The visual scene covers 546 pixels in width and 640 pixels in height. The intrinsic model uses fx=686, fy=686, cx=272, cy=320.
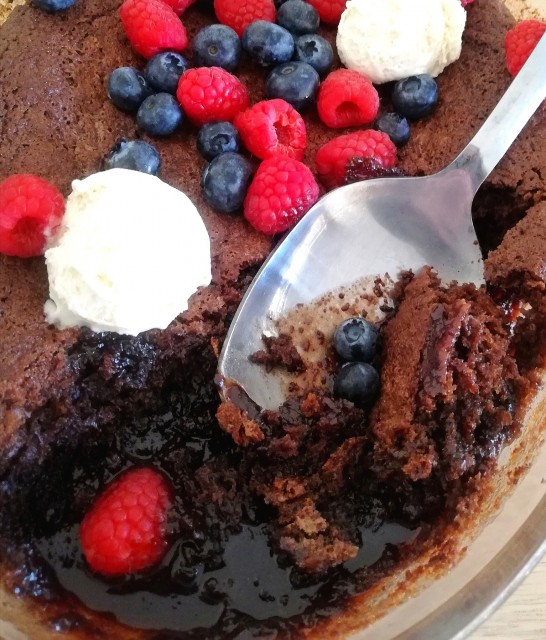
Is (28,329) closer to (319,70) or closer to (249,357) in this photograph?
(249,357)

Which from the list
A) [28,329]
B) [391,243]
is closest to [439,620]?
[391,243]

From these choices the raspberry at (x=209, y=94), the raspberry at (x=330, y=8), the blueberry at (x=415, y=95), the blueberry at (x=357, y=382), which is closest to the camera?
the blueberry at (x=357, y=382)

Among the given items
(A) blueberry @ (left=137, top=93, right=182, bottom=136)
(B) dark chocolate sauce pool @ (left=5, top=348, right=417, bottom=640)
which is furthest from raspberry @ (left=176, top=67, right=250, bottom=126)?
(B) dark chocolate sauce pool @ (left=5, top=348, right=417, bottom=640)

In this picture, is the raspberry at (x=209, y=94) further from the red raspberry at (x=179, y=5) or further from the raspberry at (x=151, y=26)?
the red raspberry at (x=179, y=5)

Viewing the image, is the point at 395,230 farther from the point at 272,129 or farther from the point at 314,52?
the point at 314,52

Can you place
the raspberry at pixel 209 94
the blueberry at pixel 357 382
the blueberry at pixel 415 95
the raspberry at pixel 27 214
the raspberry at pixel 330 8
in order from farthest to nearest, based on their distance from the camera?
the raspberry at pixel 330 8, the blueberry at pixel 415 95, the raspberry at pixel 209 94, the blueberry at pixel 357 382, the raspberry at pixel 27 214

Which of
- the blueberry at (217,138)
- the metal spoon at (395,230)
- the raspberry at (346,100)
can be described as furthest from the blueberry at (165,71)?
the metal spoon at (395,230)

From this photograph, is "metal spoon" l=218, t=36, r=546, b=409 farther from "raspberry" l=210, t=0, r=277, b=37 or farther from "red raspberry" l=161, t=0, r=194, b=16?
"red raspberry" l=161, t=0, r=194, b=16
